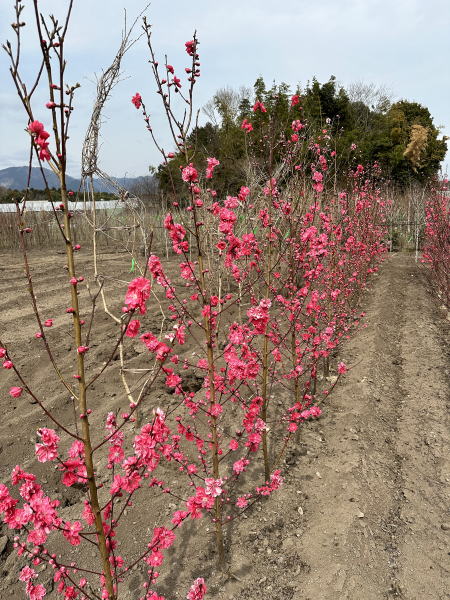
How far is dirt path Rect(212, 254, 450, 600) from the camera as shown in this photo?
7.93ft

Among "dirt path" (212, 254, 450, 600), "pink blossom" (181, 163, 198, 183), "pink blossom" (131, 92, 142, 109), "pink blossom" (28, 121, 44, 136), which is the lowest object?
"dirt path" (212, 254, 450, 600)

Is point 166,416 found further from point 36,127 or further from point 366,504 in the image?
point 36,127

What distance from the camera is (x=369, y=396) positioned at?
4.32 meters

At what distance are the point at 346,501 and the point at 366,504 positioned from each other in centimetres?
14

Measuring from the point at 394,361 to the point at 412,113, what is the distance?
2498 cm

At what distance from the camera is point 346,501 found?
2936 mm

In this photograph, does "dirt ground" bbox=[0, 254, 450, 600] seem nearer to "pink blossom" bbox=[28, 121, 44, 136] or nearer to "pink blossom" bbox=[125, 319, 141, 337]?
"pink blossom" bbox=[125, 319, 141, 337]

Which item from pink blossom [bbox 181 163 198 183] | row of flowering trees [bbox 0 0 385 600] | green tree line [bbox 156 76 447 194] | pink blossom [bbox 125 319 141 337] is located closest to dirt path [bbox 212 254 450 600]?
row of flowering trees [bbox 0 0 385 600]

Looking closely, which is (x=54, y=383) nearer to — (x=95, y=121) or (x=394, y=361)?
(x=95, y=121)

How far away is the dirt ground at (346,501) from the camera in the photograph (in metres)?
2.43

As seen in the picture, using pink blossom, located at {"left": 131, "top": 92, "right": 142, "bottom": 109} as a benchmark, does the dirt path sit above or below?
below

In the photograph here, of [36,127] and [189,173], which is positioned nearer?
[36,127]

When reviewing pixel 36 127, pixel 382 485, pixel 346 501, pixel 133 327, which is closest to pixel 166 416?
pixel 346 501

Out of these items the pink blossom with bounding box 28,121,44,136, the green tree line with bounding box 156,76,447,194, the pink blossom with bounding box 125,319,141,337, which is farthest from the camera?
the green tree line with bounding box 156,76,447,194
